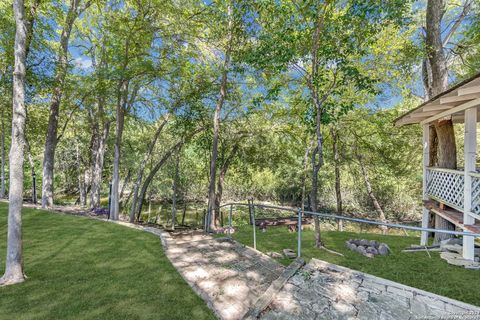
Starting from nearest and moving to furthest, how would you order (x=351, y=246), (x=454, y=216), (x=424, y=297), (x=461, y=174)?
(x=424, y=297) → (x=461, y=174) → (x=454, y=216) → (x=351, y=246)

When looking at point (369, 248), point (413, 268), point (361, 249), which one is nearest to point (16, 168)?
point (361, 249)

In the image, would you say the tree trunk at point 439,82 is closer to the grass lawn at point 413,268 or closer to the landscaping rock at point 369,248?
the grass lawn at point 413,268

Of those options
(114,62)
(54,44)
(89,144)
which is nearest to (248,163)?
(114,62)

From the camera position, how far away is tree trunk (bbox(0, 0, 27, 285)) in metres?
3.41

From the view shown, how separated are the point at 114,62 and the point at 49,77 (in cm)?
252

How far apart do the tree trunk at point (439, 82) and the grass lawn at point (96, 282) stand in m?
6.67

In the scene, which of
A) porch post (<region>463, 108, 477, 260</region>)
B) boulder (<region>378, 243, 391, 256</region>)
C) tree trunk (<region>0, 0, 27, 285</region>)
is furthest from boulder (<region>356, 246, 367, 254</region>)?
tree trunk (<region>0, 0, 27, 285</region>)

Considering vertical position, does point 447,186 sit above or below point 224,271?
above

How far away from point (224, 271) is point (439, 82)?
739cm

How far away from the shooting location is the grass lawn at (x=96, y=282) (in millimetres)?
2805

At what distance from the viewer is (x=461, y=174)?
4.58m

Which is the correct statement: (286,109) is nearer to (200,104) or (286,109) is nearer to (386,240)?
(200,104)

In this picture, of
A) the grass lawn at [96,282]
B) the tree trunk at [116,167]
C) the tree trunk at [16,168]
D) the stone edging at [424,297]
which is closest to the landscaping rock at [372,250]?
the stone edging at [424,297]

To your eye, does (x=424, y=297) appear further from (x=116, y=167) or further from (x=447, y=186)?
(x=116, y=167)
